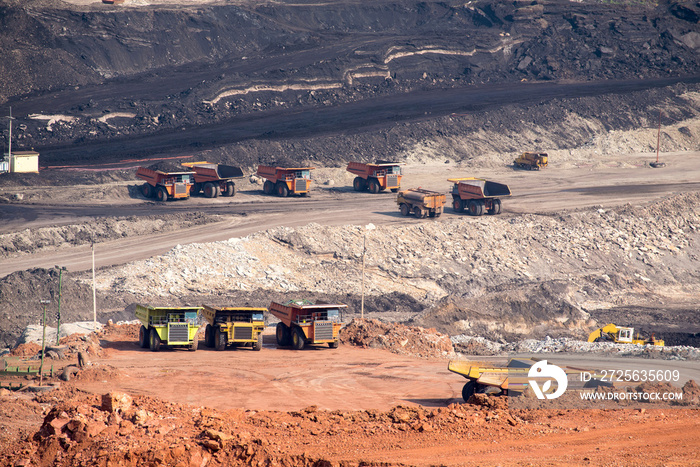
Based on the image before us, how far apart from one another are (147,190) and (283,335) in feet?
77.4

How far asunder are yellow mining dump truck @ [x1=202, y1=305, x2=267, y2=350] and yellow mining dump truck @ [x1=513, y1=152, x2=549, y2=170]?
37.3m

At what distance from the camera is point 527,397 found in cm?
1684

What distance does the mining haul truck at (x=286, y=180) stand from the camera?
4666 cm

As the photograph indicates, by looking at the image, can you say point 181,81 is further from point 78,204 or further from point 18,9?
point 78,204

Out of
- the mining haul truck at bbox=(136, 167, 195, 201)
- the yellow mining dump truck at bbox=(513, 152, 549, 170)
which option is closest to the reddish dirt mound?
the mining haul truck at bbox=(136, 167, 195, 201)

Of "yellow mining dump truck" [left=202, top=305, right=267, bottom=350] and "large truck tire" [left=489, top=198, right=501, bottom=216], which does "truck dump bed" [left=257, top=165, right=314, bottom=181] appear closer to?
"large truck tire" [left=489, top=198, right=501, bottom=216]

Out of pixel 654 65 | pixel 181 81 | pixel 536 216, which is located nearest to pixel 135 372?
pixel 536 216

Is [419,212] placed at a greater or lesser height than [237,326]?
greater

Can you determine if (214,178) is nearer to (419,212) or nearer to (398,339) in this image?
(419,212)

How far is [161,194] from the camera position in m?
44.8

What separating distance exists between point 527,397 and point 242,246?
72.3 feet

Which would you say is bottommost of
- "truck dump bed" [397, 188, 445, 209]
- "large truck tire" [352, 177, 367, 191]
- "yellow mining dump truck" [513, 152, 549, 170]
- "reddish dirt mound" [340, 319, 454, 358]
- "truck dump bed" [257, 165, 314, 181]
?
"reddish dirt mound" [340, 319, 454, 358]

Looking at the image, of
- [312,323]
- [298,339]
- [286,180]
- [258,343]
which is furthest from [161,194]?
[312,323]

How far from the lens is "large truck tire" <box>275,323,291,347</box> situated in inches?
1008
